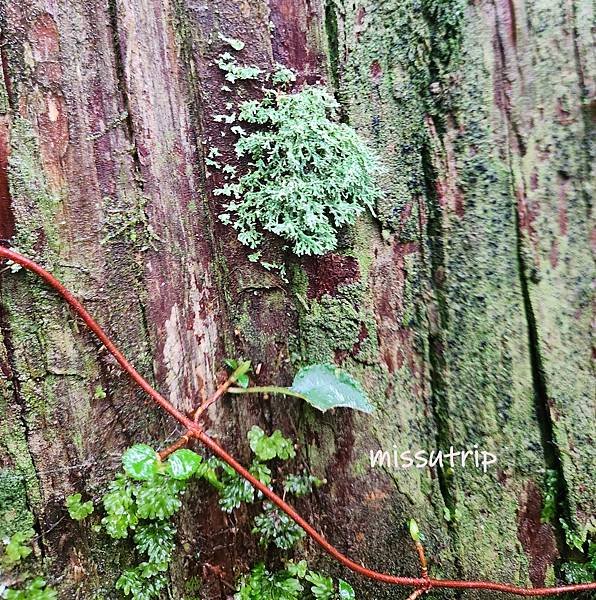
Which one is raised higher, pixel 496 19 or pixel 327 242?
pixel 496 19

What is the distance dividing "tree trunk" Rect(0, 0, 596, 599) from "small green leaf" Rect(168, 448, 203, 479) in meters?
0.13

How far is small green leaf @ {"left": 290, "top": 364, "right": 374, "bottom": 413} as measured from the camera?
51.6 inches

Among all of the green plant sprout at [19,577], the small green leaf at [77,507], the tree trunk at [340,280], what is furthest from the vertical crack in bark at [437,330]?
the green plant sprout at [19,577]

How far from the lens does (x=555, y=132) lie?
4.14 ft

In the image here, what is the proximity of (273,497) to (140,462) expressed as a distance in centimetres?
35

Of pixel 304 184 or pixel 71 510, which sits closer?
pixel 71 510

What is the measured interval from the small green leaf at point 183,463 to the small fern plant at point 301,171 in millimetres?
584

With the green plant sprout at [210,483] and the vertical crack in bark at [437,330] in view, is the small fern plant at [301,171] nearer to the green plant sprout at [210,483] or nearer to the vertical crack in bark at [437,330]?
the vertical crack in bark at [437,330]

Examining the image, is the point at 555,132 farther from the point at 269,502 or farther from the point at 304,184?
the point at 269,502

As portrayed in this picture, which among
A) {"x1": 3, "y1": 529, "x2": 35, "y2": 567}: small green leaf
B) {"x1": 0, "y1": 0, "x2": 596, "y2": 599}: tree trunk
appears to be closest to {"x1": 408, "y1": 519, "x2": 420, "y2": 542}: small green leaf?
{"x1": 0, "y1": 0, "x2": 596, "y2": 599}: tree trunk

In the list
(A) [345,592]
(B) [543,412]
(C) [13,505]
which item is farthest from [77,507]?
(B) [543,412]

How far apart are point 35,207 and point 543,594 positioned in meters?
1.61

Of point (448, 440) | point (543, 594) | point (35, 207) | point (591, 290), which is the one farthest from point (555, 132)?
point (35, 207)

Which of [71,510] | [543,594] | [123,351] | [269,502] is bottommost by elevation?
[543,594]
